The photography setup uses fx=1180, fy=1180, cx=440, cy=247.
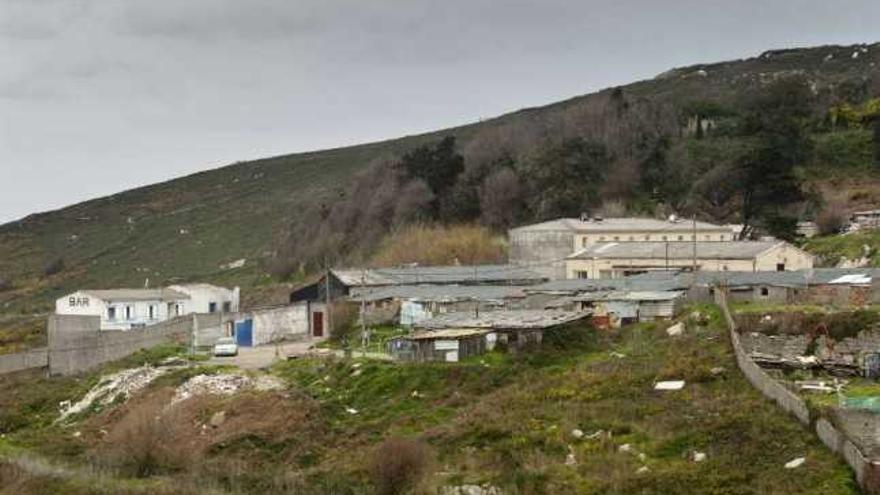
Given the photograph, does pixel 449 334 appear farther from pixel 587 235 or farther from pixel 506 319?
pixel 587 235

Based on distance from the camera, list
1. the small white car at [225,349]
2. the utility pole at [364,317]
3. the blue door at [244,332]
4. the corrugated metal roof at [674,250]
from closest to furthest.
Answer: the utility pole at [364,317] → the small white car at [225,349] → the corrugated metal roof at [674,250] → the blue door at [244,332]

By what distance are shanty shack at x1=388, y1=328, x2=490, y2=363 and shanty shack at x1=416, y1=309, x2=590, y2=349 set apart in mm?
412

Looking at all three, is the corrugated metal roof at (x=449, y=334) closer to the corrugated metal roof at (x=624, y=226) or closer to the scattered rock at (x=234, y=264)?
the corrugated metal roof at (x=624, y=226)

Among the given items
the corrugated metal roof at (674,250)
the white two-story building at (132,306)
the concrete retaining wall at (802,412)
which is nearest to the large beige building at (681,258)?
the corrugated metal roof at (674,250)

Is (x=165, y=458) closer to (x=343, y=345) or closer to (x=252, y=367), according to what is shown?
(x=252, y=367)

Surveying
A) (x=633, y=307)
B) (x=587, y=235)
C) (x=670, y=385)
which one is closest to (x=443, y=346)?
(x=633, y=307)

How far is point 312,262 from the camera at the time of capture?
73938mm

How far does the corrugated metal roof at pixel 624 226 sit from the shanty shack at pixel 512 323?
1745 cm

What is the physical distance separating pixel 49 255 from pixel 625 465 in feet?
380

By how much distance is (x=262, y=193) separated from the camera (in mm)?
145125

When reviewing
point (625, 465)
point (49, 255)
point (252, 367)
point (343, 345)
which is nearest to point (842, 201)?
point (343, 345)

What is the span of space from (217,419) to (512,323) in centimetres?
866

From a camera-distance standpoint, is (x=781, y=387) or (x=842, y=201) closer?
(x=781, y=387)

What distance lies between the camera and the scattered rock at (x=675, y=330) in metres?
32.0
